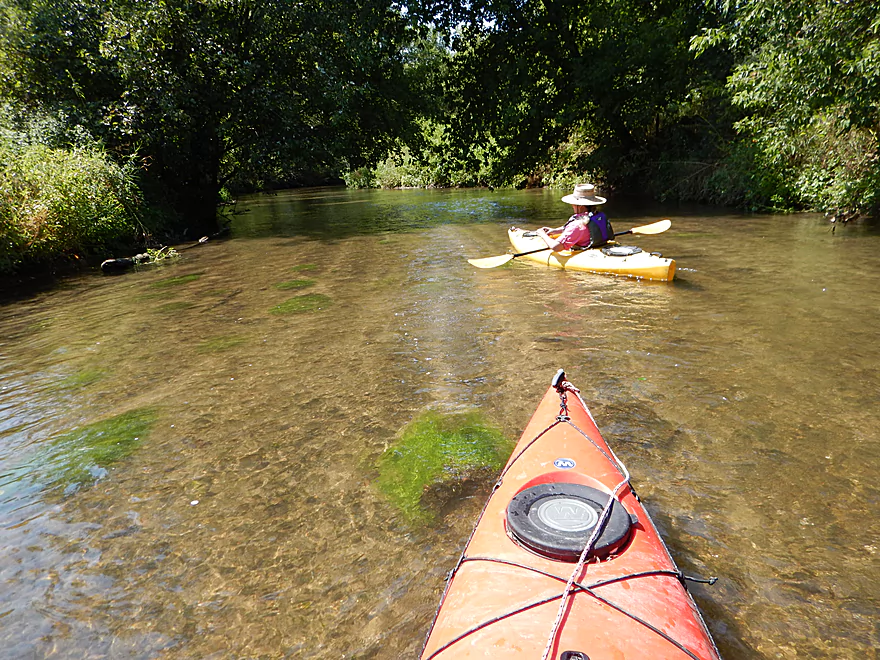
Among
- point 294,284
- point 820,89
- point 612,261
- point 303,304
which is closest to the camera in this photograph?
point 303,304

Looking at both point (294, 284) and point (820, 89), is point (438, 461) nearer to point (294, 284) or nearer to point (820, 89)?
point (294, 284)

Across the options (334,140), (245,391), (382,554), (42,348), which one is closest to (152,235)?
(334,140)

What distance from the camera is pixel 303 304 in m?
7.15

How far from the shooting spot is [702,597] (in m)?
2.30

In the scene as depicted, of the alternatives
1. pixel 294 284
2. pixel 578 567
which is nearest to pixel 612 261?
pixel 294 284

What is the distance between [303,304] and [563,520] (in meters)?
5.75

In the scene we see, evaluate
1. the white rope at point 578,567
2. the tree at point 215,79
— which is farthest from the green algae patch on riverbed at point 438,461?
the tree at point 215,79

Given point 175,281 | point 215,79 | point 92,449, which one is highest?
point 215,79

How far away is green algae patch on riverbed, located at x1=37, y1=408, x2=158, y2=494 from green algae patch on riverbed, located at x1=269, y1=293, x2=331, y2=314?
271 cm

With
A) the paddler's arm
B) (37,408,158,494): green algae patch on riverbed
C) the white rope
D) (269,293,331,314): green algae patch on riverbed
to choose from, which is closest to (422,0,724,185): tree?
the paddler's arm

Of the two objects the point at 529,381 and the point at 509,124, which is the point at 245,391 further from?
the point at 509,124

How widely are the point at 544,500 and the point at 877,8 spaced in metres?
8.94

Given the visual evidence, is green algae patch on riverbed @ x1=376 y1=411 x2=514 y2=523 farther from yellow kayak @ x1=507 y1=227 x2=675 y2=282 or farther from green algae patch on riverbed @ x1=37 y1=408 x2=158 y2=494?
yellow kayak @ x1=507 y1=227 x2=675 y2=282

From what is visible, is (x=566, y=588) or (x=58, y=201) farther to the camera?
(x=58, y=201)
